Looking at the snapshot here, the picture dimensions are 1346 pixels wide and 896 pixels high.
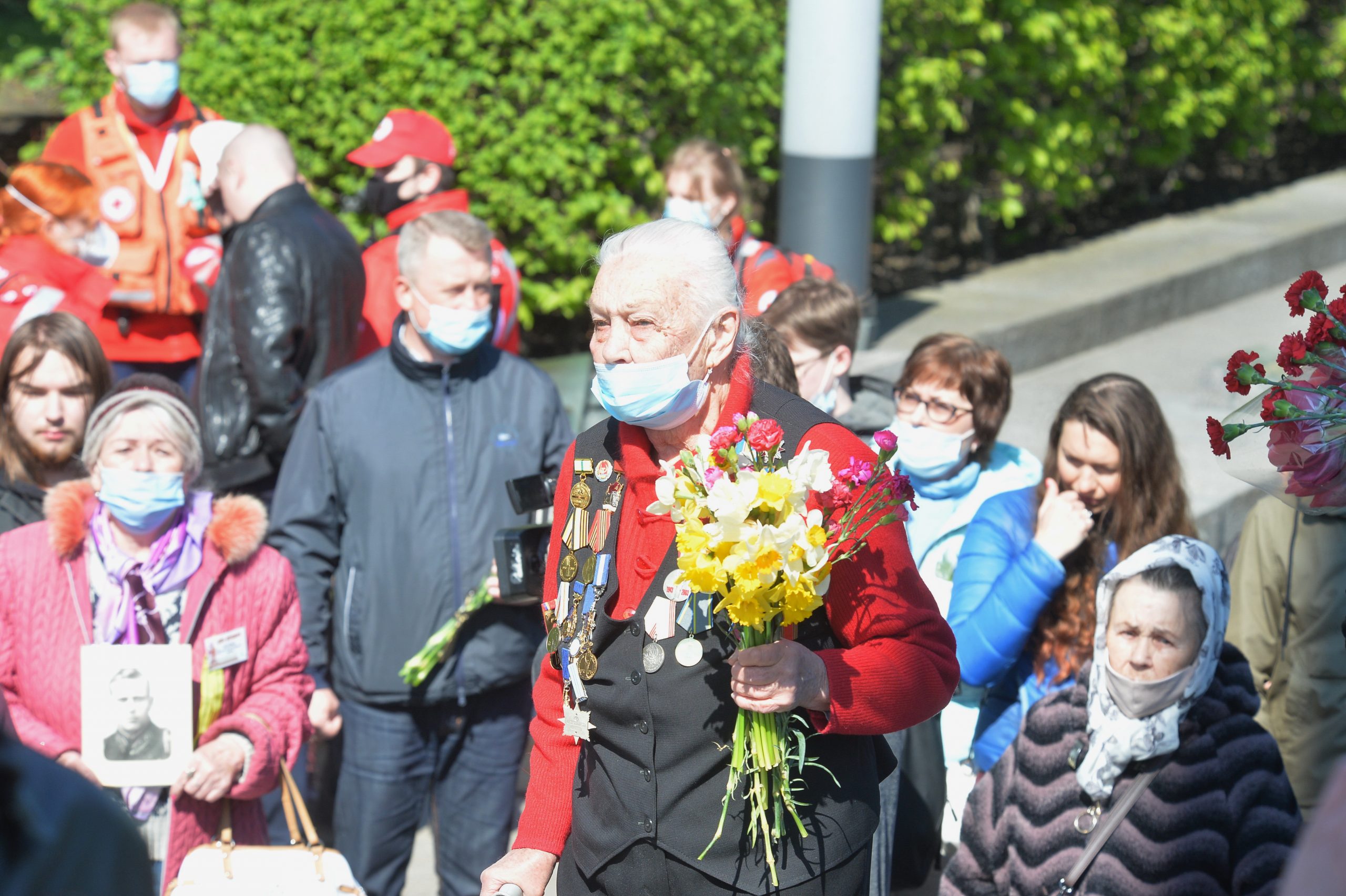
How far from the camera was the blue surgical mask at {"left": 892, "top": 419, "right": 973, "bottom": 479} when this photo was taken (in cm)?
394

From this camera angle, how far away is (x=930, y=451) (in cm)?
394

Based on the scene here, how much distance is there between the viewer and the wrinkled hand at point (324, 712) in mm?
3891

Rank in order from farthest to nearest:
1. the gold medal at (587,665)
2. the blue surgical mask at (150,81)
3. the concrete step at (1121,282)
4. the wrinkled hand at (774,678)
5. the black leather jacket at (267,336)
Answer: the concrete step at (1121,282), the blue surgical mask at (150,81), the black leather jacket at (267,336), the gold medal at (587,665), the wrinkled hand at (774,678)

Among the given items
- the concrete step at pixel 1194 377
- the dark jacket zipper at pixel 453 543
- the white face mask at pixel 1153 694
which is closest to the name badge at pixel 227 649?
the dark jacket zipper at pixel 453 543

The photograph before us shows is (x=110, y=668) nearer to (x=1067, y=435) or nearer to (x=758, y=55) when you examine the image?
(x=1067, y=435)

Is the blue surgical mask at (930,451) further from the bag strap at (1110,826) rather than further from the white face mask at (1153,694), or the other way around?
the bag strap at (1110,826)

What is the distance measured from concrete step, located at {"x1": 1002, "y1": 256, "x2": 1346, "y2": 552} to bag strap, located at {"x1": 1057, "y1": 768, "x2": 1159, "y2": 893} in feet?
10.1

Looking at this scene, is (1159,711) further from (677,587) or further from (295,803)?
(295,803)

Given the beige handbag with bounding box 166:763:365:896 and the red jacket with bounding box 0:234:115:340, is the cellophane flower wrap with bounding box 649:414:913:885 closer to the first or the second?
the beige handbag with bounding box 166:763:365:896

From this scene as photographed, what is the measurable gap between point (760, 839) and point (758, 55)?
6232 millimetres

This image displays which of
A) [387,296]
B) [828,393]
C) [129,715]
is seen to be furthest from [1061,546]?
[387,296]

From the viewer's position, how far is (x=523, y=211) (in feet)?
23.3

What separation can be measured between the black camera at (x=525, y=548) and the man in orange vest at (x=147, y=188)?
7.65 ft

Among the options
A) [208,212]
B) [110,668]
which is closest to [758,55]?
[208,212]
